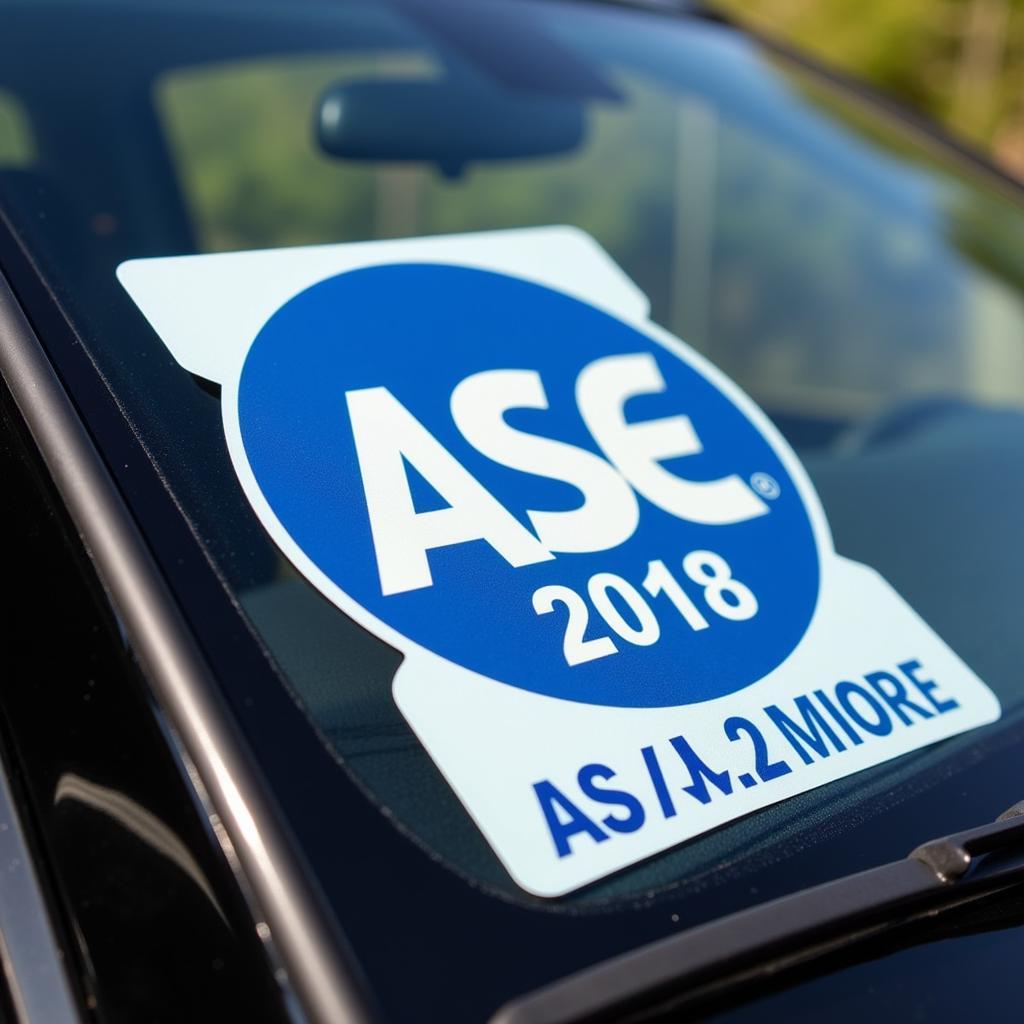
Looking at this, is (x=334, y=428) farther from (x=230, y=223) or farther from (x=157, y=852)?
(x=230, y=223)

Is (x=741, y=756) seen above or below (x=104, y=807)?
below

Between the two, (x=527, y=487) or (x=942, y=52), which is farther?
(x=942, y=52)

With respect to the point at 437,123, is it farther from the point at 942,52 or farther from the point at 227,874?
the point at 942,52

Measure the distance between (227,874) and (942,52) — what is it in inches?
247

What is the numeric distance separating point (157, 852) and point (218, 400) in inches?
12.3

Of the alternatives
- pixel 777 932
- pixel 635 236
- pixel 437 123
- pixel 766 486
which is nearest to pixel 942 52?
pixel 635 236

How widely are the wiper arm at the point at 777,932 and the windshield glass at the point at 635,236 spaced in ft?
0.20

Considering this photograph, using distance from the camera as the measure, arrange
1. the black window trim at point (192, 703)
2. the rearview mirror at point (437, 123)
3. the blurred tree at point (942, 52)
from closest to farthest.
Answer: the black window trim at point (192, 703) < the rearview mirror at point (437, 123) < the blurred tree at point (942, 52)

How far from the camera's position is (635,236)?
9.10 feet

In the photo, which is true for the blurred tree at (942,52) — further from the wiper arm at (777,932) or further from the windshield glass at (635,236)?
the wiper arm at (777,932)

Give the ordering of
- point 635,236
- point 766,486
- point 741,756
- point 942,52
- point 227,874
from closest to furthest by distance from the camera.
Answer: point 227,874 < point 741,756 < point 766,486 < point 635,236 < point 942,52

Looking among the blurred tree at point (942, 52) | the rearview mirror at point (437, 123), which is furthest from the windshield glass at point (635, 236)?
the blurred tree at point (942, 52)

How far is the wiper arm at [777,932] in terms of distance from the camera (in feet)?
2.15

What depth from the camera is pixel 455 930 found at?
2.27 ft
